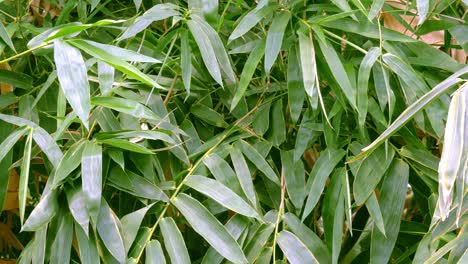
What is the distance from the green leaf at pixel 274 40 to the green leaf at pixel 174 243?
0.73ft

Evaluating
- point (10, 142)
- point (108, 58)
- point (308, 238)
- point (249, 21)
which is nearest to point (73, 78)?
point (108, 58)

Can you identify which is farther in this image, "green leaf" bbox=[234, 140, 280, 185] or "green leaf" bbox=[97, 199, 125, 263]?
"green leaf" bbox=[234, 140, 280, 185]

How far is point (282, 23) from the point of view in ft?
3.10

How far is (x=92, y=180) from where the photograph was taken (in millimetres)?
826

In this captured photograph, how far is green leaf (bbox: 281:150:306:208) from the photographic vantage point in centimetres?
96

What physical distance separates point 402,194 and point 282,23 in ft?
0.87

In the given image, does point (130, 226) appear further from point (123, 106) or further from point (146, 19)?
point (146, 19)

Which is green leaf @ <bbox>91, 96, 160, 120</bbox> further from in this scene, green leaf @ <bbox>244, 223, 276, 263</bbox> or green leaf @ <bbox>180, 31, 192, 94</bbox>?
green leaf @ <bbox>244, 223, 276, 263</bbox>

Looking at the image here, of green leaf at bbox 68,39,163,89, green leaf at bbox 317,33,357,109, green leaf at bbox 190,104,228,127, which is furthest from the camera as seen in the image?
green leaf at bbox 190,104,228,127

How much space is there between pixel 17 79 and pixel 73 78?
31 centimetres

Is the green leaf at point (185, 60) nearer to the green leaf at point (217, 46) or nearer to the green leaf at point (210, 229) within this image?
the green leaf at point (217, 46)

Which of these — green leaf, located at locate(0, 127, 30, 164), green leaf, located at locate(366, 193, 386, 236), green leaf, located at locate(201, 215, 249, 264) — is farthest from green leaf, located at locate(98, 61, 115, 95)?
green leaf, located at locate(366, 193, 386, 236)

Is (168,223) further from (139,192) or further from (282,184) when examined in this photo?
(282,184)

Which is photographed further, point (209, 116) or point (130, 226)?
point (209, 116)
